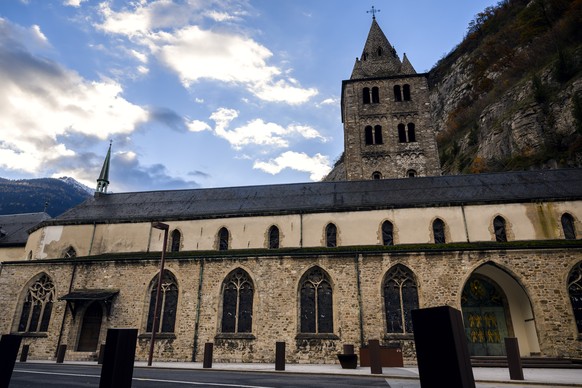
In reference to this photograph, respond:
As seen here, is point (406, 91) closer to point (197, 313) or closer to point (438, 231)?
point (438, 231)

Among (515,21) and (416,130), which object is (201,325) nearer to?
Answer: (416,130)

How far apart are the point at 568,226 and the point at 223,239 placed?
819 inches

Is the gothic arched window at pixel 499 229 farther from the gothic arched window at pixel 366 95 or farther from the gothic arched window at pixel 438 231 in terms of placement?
the gothic arched window at pixel 366 95

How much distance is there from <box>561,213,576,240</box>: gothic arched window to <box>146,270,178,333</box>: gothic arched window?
22574 mm

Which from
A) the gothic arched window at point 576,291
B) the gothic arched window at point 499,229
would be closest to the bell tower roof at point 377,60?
the gothic arched window at point 499,229

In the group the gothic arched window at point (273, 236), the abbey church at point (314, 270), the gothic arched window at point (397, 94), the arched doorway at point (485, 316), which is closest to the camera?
the abbey church at point (314, 270)

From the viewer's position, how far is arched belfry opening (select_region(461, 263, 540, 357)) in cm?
1933

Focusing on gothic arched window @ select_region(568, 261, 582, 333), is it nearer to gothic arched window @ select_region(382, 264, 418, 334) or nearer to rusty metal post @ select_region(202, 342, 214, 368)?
gothic arched window @ select_region(382, 264, 418, 334)

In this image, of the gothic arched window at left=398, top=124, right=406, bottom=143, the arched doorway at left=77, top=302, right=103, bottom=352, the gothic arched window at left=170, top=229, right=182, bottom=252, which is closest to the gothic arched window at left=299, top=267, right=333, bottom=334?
the gothic arched window at left=170, top=229, right=182, bottom=252

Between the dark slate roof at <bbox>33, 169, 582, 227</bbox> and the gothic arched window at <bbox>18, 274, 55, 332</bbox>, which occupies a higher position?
the dark slate roof at <bbox>33, 169, 582, 227</bbox>

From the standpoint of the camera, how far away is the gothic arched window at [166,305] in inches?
834

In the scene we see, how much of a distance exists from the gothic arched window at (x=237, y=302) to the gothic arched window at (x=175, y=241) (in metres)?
5.80

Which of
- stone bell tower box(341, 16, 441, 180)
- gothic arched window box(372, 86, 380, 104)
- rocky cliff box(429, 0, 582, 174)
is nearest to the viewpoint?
stone bell tower box(341, 16, 441, 180)

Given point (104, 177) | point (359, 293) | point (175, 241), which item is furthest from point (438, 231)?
point (104, 177)
